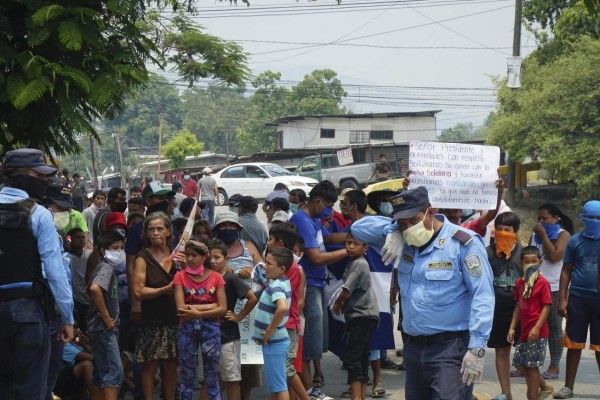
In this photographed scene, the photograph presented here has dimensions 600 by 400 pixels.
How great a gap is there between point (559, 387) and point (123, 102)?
5245mm

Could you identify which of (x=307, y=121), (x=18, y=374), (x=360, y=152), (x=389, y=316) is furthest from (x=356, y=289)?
(x=307, y=121)

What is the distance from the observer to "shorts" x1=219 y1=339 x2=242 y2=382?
8.81m

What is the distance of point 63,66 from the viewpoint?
864cm

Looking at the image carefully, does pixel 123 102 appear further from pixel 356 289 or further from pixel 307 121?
pixel 307 121

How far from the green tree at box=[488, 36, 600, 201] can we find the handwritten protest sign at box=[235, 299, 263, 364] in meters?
21.3

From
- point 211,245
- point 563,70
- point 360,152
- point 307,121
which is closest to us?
point 211,245

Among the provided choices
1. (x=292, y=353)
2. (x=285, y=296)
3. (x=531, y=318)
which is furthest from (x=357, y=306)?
(x=531, y=318)

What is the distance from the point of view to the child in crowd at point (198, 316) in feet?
28.0

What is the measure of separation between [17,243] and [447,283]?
2.85m

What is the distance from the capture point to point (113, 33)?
30.7 ft

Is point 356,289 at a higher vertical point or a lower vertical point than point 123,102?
lower

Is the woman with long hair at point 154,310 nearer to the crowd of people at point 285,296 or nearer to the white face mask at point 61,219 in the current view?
the crowd of people at point 285,296

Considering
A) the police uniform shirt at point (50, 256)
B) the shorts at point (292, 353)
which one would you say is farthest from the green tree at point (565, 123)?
the police uniform shirt at point (50, 256)

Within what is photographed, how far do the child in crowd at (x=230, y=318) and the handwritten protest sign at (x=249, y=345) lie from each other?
0.19m
